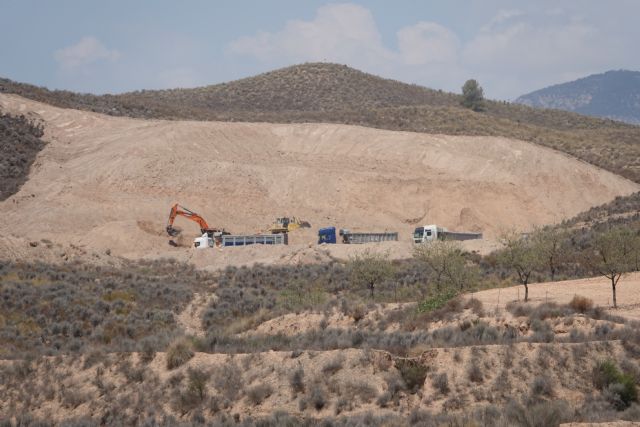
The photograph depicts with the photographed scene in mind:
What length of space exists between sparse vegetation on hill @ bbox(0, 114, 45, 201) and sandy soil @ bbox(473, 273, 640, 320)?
46.3m

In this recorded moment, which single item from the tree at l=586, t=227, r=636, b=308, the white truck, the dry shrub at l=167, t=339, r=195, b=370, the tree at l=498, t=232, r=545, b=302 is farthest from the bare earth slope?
the dry shrub at l=167, t=339, r=195, b=370

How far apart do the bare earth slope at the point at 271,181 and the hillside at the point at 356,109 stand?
10.1 metres

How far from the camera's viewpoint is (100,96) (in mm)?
101250

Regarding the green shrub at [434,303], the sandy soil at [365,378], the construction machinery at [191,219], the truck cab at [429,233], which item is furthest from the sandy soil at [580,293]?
the construction machinery at [191,219]

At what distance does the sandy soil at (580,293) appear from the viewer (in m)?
28.6

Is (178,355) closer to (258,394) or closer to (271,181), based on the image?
(258,394)

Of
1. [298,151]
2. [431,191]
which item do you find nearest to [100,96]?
[298,151]

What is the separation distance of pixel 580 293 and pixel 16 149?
58.3 m

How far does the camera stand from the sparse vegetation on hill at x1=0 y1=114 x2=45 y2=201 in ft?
217

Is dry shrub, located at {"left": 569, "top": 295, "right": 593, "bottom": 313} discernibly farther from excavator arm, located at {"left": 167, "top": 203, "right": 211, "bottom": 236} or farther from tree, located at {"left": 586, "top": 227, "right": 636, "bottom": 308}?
excavator arm, located at {"left": 167, "top": 203, "right": 211, "bottom": 236}

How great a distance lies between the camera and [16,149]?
237ft

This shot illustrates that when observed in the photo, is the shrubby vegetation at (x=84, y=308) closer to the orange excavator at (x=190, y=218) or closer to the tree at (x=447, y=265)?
the tree at (x=447, y=265)

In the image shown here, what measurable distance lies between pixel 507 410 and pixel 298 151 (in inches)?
2542

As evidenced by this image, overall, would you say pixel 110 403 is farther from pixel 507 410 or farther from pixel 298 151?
pixel 298 151
